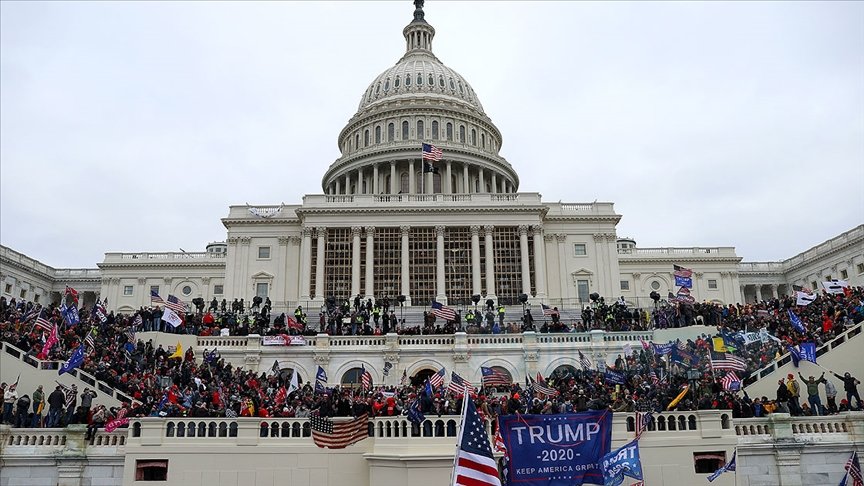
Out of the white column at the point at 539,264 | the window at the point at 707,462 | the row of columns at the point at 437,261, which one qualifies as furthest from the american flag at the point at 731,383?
the row of columns at the point at 437,261

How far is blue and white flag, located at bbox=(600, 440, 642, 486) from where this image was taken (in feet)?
52.0

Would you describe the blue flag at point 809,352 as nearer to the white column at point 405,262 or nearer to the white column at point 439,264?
the white column at point 439,264

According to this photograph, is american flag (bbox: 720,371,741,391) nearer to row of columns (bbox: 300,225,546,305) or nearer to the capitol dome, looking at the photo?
row of columns (bbox: 300,225,546,305)

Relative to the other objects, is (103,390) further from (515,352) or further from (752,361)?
(752,361)

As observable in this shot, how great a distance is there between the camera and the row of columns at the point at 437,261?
63.1 metres

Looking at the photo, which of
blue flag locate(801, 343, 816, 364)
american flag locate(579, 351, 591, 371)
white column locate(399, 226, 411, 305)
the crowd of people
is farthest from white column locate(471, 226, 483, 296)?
blue flag locate(801, 343, 816, 364)

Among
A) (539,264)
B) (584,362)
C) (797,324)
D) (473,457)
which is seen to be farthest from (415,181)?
(473,457)

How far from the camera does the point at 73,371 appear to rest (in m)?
28.2

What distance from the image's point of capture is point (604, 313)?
135ft

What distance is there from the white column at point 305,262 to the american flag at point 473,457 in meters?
51.8

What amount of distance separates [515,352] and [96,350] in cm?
1997

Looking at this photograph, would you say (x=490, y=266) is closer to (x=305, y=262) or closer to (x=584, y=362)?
(x=305, y=262)

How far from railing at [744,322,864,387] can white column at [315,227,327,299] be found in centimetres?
4049

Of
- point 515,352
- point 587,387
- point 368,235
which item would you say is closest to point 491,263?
point 368,235
